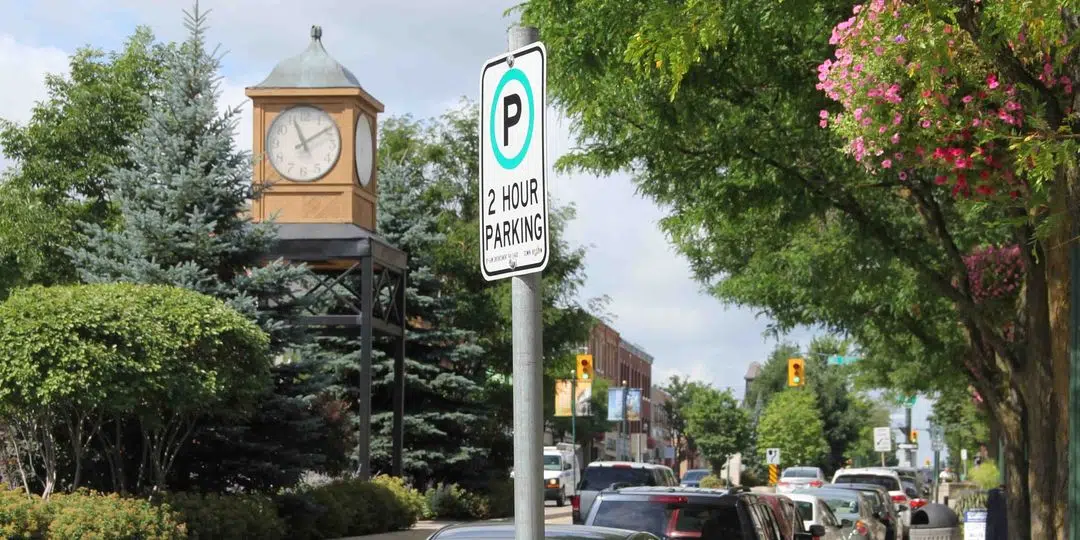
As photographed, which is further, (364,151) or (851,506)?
(364,151)

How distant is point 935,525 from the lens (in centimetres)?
2006

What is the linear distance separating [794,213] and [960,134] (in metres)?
7.37

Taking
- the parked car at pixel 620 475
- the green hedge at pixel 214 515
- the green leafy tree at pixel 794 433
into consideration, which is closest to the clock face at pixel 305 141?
the green hedge at pixel 214 515

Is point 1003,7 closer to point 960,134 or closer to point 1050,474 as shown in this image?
point 960,134

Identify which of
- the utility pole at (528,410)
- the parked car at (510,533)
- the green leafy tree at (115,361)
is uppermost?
the green leafy tree at (115,361)

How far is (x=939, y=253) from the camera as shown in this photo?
21.5m

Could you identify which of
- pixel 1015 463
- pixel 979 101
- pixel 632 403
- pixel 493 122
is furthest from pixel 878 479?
pixel 632 403

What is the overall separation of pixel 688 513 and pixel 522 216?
25.9ft

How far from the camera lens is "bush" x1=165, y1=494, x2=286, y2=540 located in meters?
21.6

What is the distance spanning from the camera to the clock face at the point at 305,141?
29406mm

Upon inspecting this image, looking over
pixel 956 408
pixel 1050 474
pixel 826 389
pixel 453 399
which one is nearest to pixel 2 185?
pixel 453 399

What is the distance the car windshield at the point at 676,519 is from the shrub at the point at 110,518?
27.9 ft

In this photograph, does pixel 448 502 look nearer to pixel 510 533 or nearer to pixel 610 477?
pixel 610 477

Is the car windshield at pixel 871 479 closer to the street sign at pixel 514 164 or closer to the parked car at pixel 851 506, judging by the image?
the parked car at pixel 851 506
